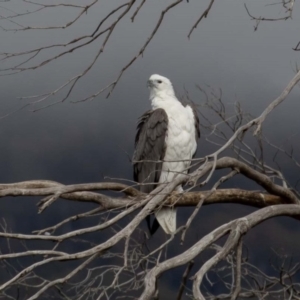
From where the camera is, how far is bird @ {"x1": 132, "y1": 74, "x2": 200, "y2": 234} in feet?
21.5

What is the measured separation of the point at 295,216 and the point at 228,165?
0.68 metres

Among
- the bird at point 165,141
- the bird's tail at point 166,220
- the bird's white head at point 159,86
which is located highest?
the bird's white head at point 159,86

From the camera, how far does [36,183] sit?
17.3 ft

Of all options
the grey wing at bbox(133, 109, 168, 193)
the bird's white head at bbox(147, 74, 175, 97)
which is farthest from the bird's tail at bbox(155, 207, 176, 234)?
the bird's white head at bbox(147, 74, 175, 97)

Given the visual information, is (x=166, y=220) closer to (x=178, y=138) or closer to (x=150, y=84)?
(x=178, y=138)

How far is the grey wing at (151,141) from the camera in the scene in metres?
6.57

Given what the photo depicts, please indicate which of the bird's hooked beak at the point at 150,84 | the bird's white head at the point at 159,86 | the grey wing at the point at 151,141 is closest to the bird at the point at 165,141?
the grey wing at the point at 151,141

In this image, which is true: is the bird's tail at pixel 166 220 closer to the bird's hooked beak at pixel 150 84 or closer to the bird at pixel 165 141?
the bird at pixel 165 141

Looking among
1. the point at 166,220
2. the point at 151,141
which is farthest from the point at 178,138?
the point at 166,220

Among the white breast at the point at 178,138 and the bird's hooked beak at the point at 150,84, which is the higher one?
the bird's hooked beak at the point at 150,84

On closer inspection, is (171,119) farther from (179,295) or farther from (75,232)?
(75,232)

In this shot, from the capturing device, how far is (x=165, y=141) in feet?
21.7

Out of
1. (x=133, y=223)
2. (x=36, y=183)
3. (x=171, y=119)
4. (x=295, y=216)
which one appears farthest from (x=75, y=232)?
(x=171, y=119)

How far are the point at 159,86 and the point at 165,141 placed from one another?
66cm
